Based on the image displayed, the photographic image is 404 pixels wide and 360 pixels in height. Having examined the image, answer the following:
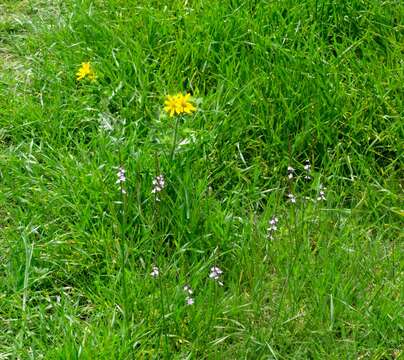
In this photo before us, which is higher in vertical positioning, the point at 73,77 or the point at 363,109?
the point at 363,109

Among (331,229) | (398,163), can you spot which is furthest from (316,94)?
(331,229)

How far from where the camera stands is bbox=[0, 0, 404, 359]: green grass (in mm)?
2627

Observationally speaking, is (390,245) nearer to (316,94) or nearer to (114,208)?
(316,94)

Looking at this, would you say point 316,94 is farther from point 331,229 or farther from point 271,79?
point 331,229

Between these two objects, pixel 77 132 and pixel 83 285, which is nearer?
pixel 83 285

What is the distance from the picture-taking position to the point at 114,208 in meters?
2.98

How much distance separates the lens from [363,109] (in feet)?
11.2

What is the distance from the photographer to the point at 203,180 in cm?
305

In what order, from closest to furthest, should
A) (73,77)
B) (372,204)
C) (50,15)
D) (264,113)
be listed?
(372,204) → (264,113) → (73,77) → (50,15)

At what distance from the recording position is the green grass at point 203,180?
8.62ft

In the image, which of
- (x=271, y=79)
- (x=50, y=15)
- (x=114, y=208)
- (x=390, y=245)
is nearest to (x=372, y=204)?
(x=390, y=245)

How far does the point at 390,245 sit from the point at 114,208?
97cm

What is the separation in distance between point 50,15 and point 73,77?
1.97ft

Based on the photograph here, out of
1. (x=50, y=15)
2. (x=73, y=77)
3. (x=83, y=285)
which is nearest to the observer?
(x=83, y=285)
